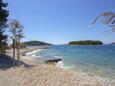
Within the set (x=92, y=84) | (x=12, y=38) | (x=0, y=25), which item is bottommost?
(x=92, y=84)

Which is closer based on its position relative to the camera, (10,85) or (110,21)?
(110,21)

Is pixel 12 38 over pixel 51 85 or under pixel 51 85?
over

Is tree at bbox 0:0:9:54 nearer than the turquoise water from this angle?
No

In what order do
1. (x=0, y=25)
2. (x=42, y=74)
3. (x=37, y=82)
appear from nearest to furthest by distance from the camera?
(x=37, y=82) → (x=42, y=74) → (x=0, y=25)

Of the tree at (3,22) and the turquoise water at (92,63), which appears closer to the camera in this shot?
the turquoise water at (92,63)

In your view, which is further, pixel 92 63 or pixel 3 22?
pixel 92 63

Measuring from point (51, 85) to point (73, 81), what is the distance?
5.41ft

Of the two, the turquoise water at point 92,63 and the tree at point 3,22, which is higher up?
the tree at point 3,22

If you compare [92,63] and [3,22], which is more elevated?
[3,22]

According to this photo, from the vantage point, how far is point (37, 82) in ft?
39.8

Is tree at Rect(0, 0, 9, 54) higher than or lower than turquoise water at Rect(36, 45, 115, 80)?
higher

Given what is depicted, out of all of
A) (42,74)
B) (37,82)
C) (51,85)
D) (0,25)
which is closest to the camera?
(51,85)

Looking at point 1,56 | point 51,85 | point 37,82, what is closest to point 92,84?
point 51,85

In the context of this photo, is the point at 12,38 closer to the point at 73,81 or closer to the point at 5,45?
the point at 5,45
